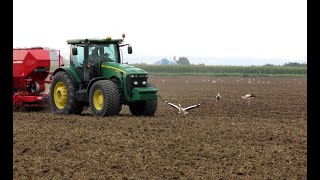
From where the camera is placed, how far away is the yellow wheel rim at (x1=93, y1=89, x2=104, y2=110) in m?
18.3

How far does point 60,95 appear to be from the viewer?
19469mm

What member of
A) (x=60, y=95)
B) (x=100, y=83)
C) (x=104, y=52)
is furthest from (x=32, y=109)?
(x=100, y=83)

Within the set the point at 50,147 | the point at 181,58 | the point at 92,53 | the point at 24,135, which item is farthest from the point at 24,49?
the point at 181,58

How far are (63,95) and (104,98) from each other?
1.90 metres

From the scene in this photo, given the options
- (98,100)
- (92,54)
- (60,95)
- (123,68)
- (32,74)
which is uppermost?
(92,54)

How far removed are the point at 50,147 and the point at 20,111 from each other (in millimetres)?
8311

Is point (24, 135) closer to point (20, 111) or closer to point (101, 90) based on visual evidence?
point (101, 90)

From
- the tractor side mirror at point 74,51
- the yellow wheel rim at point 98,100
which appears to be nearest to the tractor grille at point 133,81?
the yellow wheel rim at point 98,100

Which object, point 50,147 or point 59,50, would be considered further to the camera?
point 59,50

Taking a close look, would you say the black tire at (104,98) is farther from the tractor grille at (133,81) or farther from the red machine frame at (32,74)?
the red machine frame at (32,74)

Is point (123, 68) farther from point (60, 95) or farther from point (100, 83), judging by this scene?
point (60, 95)

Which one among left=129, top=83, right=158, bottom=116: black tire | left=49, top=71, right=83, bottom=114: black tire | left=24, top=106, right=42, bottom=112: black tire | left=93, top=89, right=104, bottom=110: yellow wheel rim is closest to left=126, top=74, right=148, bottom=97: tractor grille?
left=129, top=83, right=158, bottom=116: black tire
